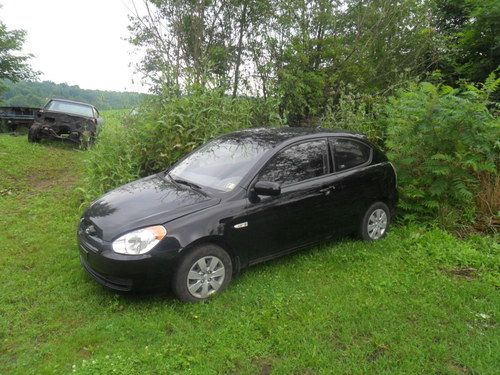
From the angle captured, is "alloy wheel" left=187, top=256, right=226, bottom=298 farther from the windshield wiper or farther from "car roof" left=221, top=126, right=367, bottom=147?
"car roof" left=221, top=126, right=367, bottom=147

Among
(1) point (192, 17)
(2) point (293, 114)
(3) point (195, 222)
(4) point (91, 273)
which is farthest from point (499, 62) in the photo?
(4) point (91, 273)

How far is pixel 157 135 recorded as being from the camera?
694 centimetres

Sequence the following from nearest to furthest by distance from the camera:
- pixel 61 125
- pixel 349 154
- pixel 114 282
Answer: pixel 114 282 → pixel 349 154 → pixel 61 125

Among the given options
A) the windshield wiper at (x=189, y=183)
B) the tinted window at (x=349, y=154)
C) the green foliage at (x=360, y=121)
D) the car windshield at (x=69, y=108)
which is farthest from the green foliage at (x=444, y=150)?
the car windshield at (x=69, y=108)

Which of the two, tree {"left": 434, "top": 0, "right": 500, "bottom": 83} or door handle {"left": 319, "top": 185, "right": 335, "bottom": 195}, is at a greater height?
tree {"left": 434, "top": 0, "right": 500, "bottom": 83}

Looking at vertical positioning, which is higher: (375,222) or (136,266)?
(136,266)

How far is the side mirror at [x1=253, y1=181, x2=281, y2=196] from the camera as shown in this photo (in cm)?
382

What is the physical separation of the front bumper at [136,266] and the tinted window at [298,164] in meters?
1.29

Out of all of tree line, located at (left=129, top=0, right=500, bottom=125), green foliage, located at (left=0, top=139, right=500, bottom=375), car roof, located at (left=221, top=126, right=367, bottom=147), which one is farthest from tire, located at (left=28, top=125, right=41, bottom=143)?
car roof, located at (left=221, top=126, right=367, bottom=147)

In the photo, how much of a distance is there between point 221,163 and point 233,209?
828 millimetres

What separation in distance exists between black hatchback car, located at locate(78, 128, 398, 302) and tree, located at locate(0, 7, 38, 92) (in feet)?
65.1

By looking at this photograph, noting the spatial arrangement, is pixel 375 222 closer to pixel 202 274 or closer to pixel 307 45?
pixel 202 274

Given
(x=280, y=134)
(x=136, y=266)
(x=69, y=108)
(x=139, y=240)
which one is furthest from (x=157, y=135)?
(x=69, y=108)

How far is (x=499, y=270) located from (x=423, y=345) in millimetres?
2070
